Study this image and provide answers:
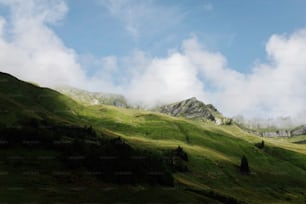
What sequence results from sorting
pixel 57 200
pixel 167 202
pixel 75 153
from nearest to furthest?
pixel 57 200
pixel 167 202
pixel 75 153

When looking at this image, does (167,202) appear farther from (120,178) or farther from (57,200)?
(57,200)

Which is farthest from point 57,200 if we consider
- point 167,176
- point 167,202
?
point 167,176

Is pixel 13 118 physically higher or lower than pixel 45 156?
higher

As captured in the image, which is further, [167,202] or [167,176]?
[167,176]

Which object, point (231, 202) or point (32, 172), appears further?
point (231, 202)

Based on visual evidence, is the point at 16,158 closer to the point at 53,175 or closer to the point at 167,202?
the point at 53,175

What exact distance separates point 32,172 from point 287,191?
12813cm

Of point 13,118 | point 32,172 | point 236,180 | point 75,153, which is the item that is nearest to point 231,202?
point 75,153

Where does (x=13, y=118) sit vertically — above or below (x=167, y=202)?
above

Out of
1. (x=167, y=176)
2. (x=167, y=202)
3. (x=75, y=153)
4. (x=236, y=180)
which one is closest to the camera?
(x=167, y=202)

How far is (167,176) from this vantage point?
3465 inches

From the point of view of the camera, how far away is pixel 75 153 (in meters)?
81.9

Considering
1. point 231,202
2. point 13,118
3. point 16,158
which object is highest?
point 13,118

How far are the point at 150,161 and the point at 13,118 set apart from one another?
337 ft
